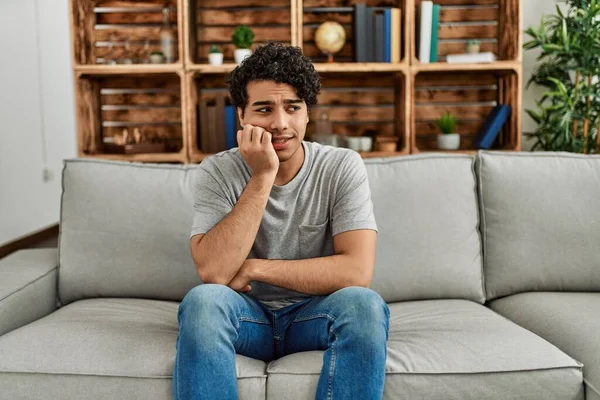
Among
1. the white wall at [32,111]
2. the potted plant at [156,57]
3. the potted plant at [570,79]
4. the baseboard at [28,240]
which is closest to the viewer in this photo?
the potted plant at [570,79]

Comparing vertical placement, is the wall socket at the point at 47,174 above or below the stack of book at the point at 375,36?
below

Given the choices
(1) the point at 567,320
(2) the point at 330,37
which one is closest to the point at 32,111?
(2) the point at 330,37

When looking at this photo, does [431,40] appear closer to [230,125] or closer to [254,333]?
[230,125]

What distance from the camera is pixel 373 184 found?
2.17 metres

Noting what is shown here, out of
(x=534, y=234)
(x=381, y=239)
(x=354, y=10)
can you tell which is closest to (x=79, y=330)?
(x=381, y=239)

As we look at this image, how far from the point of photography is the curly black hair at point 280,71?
1.78 m

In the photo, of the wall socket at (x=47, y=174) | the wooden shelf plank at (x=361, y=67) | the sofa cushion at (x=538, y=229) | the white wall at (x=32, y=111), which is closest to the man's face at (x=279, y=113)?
the sofa cushion at (x=538, y=229)

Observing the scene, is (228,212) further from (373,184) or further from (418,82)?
(418,82)

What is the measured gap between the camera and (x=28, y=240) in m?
4.91

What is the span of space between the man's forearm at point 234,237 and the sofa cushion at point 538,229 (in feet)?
2.79

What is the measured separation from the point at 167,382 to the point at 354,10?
2242 millimetres

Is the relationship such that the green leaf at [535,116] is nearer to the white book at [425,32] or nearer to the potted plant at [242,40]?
the white book at [425,32]

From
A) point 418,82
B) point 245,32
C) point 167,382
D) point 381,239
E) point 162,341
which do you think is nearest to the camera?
point 167,382

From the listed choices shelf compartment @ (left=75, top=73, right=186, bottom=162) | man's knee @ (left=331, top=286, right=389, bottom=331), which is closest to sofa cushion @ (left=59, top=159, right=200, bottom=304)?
man's knee @ (left=331, top=286, right=389, bottom=331)
